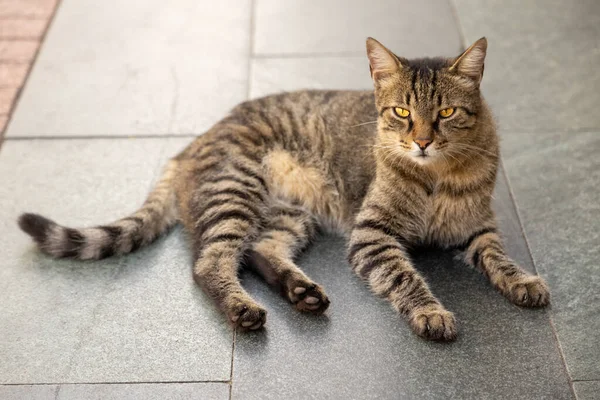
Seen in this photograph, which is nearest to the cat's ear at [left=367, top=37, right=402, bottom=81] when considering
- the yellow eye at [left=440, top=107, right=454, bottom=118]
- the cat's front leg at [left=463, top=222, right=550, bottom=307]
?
the yellow eye at [left=440, top=107, right=454, bottom=118]

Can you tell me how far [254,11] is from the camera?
208 inches

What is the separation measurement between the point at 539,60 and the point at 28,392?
12.2 ft

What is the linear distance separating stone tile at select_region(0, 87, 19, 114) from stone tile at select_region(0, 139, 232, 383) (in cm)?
51

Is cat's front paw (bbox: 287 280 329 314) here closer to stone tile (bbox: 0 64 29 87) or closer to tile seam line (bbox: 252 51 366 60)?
tile seam line (bbox: 252 51 366 60)

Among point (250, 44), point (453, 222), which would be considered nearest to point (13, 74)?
point (250, 44)

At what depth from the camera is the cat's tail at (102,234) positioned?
3.25m

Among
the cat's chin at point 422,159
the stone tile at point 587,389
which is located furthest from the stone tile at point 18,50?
the stone tile at point 587,389

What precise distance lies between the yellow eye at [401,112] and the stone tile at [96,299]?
3.89 ft

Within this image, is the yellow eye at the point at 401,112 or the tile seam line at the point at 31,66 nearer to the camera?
the yellow eye at the point at 401,112

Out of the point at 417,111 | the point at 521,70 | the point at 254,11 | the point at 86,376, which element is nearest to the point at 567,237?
the point at 417,111

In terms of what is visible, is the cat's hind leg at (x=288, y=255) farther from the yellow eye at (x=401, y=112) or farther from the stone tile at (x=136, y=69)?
the stone tile at (x=136, y=69)

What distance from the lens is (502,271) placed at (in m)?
3.15

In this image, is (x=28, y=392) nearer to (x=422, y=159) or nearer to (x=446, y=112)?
(x=422, y=159)

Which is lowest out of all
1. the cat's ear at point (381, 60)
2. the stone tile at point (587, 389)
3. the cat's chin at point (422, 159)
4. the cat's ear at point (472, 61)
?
the stone tile at point (587, 389)
